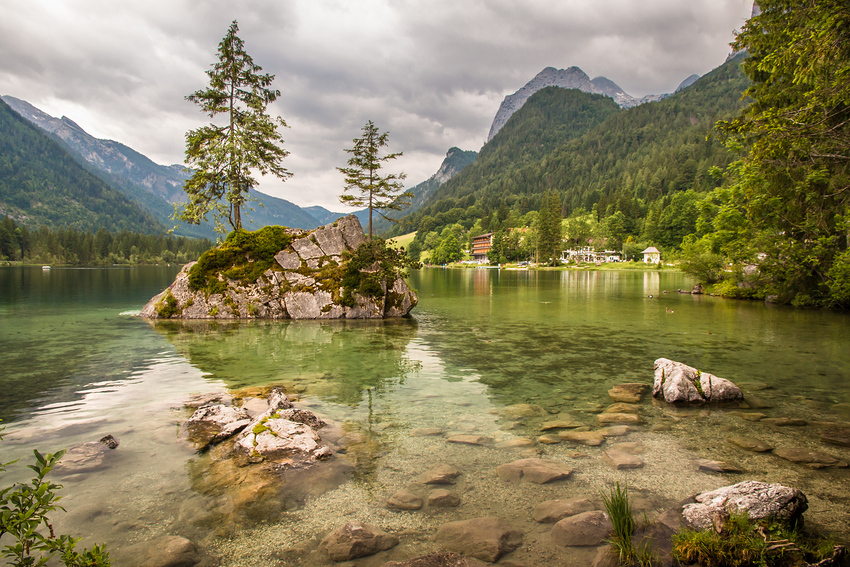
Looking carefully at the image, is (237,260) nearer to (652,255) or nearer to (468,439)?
(468,439)

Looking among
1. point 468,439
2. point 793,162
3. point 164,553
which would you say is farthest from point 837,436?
point 164,553

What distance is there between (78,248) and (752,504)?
202 meters

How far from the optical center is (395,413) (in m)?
10.8

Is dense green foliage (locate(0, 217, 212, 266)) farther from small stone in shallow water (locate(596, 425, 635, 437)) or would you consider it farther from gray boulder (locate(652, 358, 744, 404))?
gray boulder (locate(652, 358, 744, 404))

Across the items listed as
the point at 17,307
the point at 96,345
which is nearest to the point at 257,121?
the point at 96,345

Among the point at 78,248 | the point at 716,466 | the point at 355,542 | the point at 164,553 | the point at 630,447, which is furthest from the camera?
the point at 78,248

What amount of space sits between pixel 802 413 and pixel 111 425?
1702cm

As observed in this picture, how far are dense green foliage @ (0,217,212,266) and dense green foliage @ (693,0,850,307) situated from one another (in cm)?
19340

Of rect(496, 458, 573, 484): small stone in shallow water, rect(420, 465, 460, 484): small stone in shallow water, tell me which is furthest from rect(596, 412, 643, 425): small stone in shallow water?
rect(420, 465, 460, 484): small stone in shallow water

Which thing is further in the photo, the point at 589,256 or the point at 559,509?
the point at 589,256

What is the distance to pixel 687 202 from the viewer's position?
486 ft

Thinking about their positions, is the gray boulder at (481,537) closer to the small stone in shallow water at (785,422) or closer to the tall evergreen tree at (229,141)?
the small stone in shallow water at (785,422)

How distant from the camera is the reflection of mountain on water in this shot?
14.0 metres

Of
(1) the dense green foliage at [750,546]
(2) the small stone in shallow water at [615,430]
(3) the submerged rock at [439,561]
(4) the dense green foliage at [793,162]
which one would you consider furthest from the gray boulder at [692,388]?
(3) the submerged rock at [439,561]
